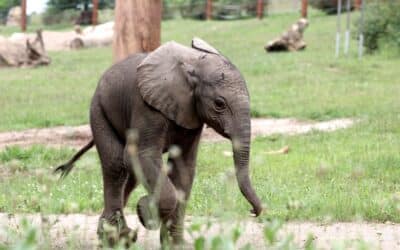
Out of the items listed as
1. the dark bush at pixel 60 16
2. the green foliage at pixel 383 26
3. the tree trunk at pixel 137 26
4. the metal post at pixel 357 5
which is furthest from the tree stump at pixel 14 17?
the tree trunk at pixel 137 26

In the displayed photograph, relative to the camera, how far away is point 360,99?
1527 cm

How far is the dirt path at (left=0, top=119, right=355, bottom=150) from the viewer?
11.9 m

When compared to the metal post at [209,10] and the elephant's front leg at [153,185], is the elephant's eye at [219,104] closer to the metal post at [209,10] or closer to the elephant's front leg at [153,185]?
the elephant's front leg at [153,185]

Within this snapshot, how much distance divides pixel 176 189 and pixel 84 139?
20.4 feet

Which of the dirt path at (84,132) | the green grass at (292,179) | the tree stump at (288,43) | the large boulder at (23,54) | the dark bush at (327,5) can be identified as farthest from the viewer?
the dark bush at (327,5)

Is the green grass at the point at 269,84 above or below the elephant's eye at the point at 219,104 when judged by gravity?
below

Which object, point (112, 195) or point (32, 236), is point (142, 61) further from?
point (32, 236)

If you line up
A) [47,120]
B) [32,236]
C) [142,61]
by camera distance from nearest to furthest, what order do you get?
A: [32,236] → [142,61] → [47,120]

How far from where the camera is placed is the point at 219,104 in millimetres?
5668

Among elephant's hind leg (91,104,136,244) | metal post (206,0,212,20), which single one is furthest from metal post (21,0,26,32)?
elephant's hind leg (91,104,136,244)

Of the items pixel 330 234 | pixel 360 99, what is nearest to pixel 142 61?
pixel 330 234

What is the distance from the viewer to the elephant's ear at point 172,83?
5699 mm

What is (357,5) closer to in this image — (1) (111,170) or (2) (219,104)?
(1) (111,170)

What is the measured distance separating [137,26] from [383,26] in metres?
12.5
